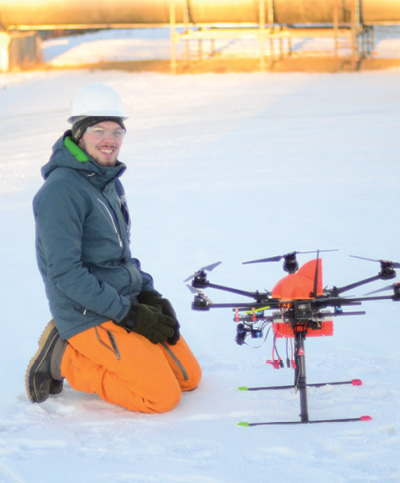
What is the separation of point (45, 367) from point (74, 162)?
880 millimetres

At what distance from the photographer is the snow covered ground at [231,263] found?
3.04m

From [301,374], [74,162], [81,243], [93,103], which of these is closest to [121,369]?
[81,243]

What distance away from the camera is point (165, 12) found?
17.7 metres

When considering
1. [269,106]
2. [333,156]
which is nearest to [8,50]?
[269,106]

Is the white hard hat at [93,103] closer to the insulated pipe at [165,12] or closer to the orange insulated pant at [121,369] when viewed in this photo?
the orange insulated pant at [121,369]

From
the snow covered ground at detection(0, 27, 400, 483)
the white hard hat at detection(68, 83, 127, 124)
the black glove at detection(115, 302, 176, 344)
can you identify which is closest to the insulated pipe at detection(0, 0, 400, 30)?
the snow covered ground at detection(0, 27, 400, 483)

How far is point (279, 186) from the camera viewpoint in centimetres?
751

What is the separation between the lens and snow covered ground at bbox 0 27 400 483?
9.97 ft

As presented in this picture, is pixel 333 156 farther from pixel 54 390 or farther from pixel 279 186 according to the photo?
pixel 54 390

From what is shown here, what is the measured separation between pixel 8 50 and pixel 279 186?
12.6m

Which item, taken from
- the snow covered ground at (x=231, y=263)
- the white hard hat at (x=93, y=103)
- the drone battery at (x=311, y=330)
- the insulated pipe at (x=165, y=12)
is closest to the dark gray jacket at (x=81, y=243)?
the white hard hat at (x=93, y=103)

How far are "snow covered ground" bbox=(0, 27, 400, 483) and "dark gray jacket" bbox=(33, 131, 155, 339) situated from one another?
0.45 metres

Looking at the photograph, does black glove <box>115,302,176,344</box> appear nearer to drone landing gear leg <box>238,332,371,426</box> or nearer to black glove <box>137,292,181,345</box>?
black glove <box>137,292,181,345</box>

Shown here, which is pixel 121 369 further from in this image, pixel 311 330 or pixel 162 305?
pixel 311 330
